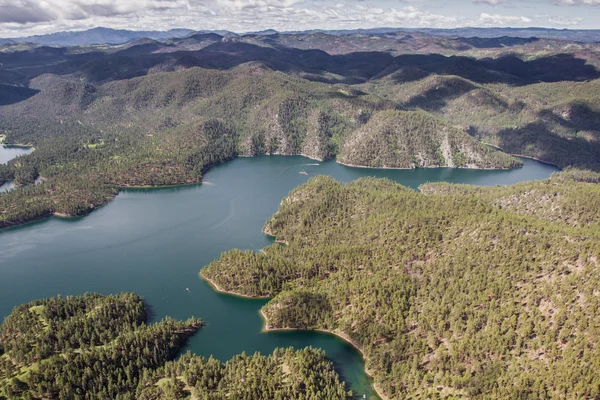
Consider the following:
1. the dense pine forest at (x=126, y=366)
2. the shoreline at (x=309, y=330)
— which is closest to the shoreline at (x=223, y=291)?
the shoreline at (x=309, y=330)

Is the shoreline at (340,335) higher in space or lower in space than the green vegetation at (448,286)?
lower

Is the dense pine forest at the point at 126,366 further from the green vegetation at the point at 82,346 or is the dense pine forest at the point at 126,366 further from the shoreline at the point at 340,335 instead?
the shoreline at the point at 340,335

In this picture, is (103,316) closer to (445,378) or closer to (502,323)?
(445,378)

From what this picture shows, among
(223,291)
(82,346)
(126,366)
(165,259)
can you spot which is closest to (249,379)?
(126,366)

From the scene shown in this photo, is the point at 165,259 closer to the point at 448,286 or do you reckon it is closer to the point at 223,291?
the point at 223,291

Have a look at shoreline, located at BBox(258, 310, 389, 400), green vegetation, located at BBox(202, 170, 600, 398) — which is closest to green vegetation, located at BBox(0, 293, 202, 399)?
shoreline, located at BBox(258, 310, 389, 400)

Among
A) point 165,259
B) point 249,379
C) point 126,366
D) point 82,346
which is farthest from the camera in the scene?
point 165,259

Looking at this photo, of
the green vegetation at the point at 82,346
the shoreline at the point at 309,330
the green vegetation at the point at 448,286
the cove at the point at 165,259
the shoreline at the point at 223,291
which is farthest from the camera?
the shoreline at the point at 223,291
